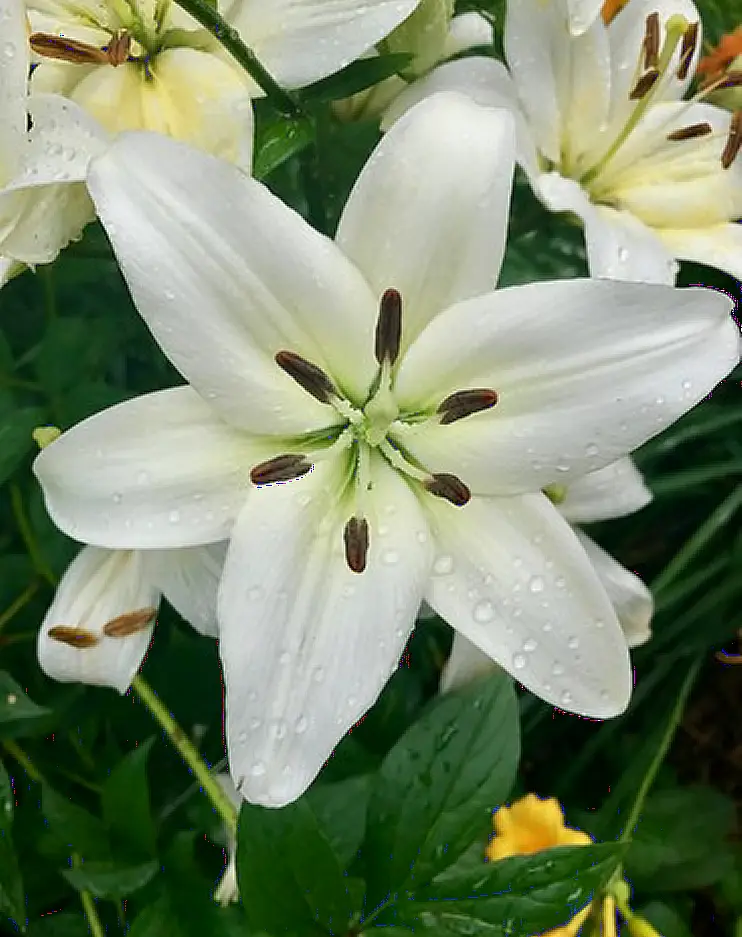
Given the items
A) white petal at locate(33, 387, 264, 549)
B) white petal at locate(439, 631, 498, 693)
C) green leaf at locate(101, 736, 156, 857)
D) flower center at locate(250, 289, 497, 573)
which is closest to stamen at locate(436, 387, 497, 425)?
flower center at locate(250, 289, 497, 573)

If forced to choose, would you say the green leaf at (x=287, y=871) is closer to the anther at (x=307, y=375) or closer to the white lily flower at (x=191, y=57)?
the anther at (x=307, y=375)

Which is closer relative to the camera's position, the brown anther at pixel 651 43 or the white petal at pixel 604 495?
the brown anther at pixel 651 43

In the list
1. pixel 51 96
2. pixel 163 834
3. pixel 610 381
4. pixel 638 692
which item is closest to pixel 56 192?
pixel 51 96

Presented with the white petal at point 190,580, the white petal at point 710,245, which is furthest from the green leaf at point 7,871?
the white petal at point 710,245

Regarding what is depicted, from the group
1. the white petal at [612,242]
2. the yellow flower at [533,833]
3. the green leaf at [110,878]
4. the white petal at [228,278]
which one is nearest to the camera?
the white petal at [228,278]

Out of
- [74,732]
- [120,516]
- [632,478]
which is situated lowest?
[74,732]

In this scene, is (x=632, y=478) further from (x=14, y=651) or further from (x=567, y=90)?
(x=14, y=651)
